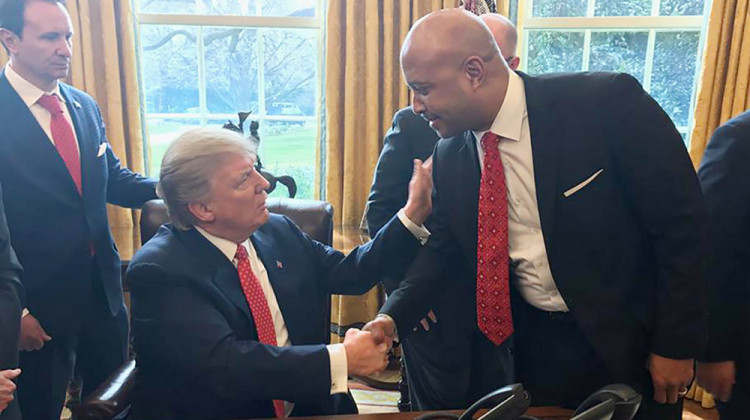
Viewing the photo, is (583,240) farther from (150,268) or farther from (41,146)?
(41,146)

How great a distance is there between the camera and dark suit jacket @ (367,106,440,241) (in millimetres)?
1970

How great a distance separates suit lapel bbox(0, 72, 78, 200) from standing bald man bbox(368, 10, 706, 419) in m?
1.19

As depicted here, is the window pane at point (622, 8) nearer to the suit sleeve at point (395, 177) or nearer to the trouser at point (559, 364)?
the suit sleeve at point (395, 177)

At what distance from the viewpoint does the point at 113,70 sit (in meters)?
2.84

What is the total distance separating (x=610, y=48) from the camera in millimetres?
3203

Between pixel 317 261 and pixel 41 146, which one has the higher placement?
pixel 41 146

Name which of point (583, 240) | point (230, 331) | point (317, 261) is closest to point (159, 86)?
point (317, 261)

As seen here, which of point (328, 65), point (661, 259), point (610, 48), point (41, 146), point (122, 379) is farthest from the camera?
point (610, 48)

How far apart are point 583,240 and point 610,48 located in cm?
229

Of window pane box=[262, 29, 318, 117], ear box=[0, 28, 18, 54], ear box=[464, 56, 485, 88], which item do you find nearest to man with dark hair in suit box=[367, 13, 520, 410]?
ear box=[464, 56, 485, 88]

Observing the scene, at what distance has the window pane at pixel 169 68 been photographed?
10.4 feet

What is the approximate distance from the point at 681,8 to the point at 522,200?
2.39 meters

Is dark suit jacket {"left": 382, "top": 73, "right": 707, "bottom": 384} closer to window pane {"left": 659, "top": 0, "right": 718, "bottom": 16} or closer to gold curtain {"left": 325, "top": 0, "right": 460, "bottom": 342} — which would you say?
gold curtain {"left": 325, "top": 0, "right": 460, "bottom": 342}

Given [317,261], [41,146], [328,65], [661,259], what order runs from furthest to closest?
[328,65], [41,146], [317,261], [661,259]
